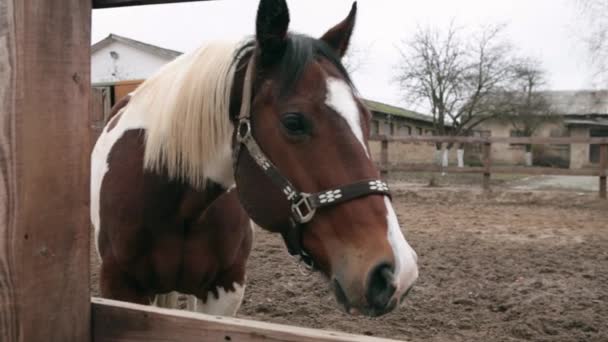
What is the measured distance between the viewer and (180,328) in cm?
111

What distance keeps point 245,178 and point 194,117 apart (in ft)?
1.14

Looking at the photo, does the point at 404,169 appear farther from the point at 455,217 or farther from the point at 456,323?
the point at 456,323

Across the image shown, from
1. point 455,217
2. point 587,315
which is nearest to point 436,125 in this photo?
point 455,217

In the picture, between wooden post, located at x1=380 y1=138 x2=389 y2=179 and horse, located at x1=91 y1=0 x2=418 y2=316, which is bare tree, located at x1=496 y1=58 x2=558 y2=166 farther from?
horse, located at x1=91 y1=0 x2=418 y2=316

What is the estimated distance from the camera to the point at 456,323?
12.1ft

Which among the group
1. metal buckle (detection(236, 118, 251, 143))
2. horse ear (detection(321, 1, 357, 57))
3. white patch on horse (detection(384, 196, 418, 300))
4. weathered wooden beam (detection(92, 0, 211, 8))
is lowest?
white patch on horse (detection(384, 196, 418, 300))

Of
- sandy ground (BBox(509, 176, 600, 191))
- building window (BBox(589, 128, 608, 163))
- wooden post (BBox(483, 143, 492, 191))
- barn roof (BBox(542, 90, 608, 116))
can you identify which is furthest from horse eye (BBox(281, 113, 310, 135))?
barn roof (BBox(542, 90, 608, 116))

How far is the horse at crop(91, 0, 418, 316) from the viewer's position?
1450 mm

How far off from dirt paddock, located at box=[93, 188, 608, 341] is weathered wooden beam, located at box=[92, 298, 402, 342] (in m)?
0.82

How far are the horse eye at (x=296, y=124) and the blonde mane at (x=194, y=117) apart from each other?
0.32m

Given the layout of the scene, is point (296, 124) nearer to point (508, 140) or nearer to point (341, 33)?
point (341, 33)

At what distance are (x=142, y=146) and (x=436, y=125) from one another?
24981 mm

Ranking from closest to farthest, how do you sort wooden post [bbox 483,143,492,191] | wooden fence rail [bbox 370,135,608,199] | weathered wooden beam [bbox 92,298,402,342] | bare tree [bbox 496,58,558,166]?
1. weathered wooden beam [bbox 92,298,402,342]
2. wooden fence rail [bbox 370,135,608,199]
3. wooden post [bbox 483,143,492,191]
4. bare tree [bbox 496,58,558,166]

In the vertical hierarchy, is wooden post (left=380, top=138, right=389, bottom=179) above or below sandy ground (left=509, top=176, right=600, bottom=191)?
above
